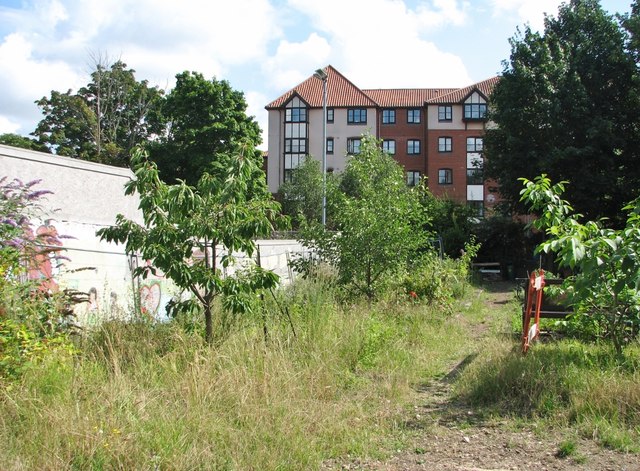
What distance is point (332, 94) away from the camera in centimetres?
Result: 6041

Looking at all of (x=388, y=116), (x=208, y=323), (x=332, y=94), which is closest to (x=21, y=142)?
(x=332, y=94)

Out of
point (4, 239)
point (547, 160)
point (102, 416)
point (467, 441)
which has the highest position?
point (547, 160)

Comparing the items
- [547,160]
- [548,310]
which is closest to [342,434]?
[548,310]

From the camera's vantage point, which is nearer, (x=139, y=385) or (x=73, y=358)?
(x=139, y=385)

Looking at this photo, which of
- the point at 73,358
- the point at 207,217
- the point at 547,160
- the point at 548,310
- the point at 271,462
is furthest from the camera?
the point at 547,160

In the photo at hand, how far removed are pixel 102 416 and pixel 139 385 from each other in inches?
27.2

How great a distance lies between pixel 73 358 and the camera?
5.65 metres

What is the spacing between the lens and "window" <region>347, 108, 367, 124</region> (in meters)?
59.1

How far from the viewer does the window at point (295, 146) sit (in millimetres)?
59656

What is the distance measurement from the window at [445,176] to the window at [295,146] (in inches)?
507

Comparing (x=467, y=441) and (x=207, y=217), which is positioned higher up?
(x=207, y=217)

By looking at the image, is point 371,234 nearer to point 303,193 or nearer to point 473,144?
point 303,193

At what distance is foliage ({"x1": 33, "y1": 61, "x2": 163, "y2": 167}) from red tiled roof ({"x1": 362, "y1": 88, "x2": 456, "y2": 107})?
22.6 meters

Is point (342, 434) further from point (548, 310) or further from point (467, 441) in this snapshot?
point (548, 310)
